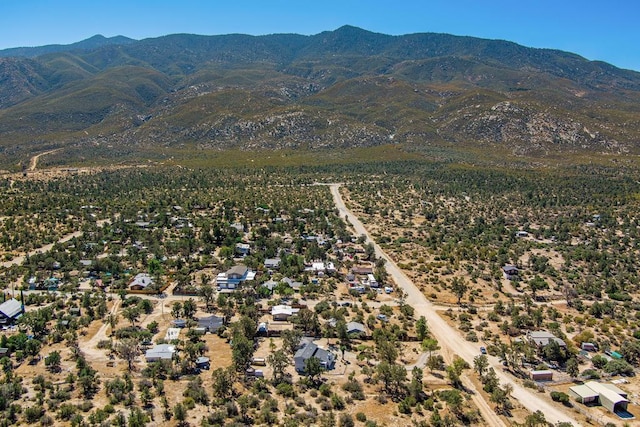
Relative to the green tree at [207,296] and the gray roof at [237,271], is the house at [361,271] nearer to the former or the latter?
the gray roof at [237,271]

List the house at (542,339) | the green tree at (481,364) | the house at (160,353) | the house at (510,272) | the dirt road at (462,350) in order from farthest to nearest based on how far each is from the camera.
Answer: the house at (510,272), the house at (542,339), the house at (160,353), the green tree at (481,364), the dirt road at (462,350)

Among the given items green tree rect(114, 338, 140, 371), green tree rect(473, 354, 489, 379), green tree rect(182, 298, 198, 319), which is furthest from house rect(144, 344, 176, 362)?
green tree rect(473, 354, 489, 379)

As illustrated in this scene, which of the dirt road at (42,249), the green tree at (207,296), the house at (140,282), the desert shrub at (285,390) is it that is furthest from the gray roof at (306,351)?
the dirt road at (42,249)

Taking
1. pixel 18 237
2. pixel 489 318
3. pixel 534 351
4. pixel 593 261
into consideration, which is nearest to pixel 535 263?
pixel 593 261

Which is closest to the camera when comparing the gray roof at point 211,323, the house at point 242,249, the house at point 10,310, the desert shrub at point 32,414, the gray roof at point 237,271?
the desert shrub at point 32,414

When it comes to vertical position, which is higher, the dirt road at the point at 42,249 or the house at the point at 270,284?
the house at the point at 270,284

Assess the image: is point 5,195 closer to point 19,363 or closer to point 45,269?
point 45,269

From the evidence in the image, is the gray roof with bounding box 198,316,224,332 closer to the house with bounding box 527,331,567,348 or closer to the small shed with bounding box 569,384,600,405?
the house with bounding box 527,331,567,348
